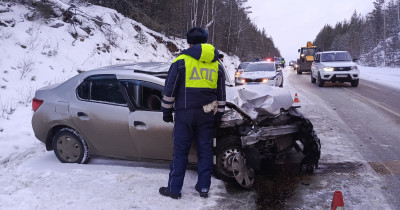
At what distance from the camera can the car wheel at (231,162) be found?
4070mm

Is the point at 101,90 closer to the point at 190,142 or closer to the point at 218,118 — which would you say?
the point at 190,142

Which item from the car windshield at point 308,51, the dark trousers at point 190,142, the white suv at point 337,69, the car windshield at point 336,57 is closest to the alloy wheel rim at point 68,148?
the dark trousers at point 190,142

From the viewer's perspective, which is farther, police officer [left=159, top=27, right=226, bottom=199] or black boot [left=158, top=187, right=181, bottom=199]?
black boot [left=158, top=187, right=181, bottom=199]

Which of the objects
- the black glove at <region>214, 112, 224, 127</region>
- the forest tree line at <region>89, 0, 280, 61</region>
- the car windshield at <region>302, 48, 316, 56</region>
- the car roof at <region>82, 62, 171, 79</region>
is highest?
the forest tree line at <region>89, 0, 280, 61</region>

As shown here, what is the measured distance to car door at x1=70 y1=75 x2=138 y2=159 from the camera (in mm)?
4566

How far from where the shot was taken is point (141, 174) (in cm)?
454

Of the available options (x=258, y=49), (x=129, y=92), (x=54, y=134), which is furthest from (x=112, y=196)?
(x=258, y=49)

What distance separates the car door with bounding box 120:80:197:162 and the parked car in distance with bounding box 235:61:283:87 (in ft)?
29.8

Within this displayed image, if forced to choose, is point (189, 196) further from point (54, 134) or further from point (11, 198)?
point (54, 134)

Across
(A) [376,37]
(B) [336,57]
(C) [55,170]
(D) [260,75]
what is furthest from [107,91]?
(A) [376,37]

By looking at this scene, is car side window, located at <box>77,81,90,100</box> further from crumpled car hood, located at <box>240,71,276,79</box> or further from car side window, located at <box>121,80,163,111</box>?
crumpled car hood, located at <box>240,71,276,79</box>

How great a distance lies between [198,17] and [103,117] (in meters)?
36.0

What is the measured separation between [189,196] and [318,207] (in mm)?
1493

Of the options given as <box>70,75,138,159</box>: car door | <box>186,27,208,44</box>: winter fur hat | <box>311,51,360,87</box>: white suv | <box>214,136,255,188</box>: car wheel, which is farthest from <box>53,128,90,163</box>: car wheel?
<box>311,51,360,87</box>: white suv
